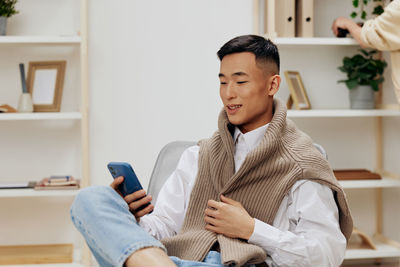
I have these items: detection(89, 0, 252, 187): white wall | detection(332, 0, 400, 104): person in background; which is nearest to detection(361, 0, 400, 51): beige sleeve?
detection(332, 0, 400, 104): person in background

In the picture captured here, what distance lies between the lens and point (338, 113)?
2.78 metres

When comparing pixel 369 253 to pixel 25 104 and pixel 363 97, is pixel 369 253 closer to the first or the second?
pixel 363 97

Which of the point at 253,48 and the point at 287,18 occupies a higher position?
the point at 287,18

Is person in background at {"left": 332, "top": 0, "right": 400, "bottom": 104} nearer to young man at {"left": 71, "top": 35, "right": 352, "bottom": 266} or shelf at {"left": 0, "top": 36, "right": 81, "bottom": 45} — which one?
young man at {"left": 71, "top": 35, "right": 352, "bottom": 266}

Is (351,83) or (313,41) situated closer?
(313,41)

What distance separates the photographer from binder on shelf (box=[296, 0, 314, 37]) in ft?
9.04

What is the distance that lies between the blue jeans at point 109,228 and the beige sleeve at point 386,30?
60.2 inches

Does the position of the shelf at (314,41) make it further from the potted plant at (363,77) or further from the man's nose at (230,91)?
the man's nose at (230,91)

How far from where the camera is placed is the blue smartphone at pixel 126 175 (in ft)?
4.86

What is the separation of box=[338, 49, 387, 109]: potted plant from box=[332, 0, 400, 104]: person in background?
0.60ft

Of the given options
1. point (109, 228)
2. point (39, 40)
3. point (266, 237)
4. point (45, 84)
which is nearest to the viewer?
point (109, 228)

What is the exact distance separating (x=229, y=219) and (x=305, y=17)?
1.61m

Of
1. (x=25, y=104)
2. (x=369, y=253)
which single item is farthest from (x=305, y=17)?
(x=25, y=104)

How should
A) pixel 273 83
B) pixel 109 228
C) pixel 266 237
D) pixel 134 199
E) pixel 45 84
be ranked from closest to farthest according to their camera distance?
Result: pixel 109 228 → pixel 266 237 → pixel 134 199 → pixel 273 83 → pixel 45 84
